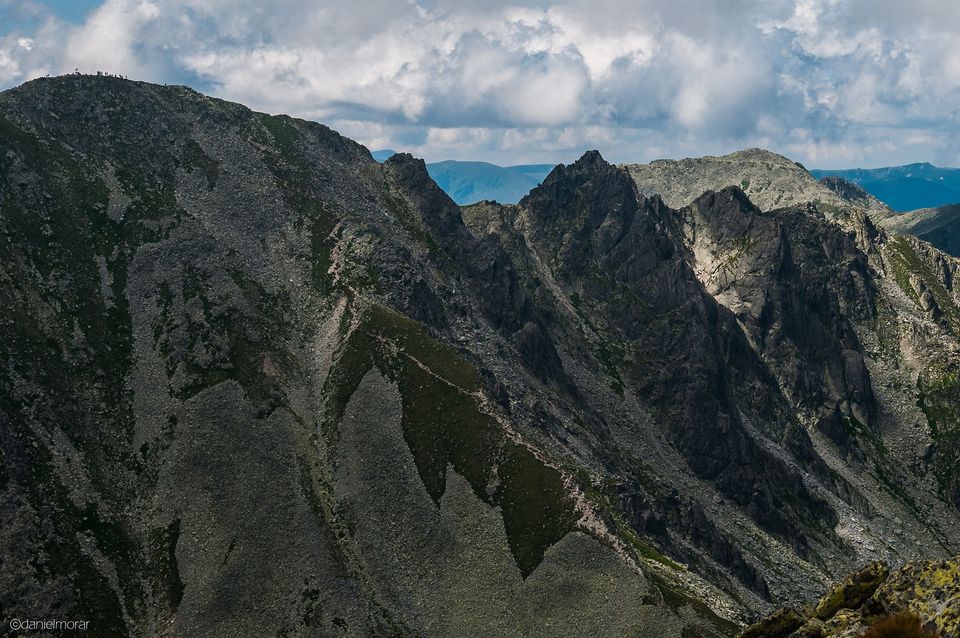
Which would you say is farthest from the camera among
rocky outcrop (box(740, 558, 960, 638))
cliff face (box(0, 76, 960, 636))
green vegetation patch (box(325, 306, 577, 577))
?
green vegetation patch (box(325, 306, 577, 577))

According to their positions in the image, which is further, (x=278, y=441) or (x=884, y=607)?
(x=278, y=441)

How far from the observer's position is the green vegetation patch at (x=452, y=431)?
10994cm

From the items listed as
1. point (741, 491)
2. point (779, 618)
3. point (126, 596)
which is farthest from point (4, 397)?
point (741, 491)

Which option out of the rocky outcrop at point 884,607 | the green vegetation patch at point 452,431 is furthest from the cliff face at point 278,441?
the rocky outcrop at point 884,607

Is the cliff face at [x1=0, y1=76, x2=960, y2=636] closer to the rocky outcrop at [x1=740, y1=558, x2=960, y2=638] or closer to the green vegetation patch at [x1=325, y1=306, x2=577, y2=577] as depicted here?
the green vegetation patch at [x1=325, y1=306, x2=577, y2=577]

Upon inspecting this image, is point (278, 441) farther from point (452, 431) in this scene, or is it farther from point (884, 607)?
point (884, 607)

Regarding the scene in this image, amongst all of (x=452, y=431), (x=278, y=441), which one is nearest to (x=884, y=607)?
(x=452, y=431)

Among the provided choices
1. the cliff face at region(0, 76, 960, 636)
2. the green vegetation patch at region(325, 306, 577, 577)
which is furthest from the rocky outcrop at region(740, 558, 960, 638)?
the green vegetation patch at region(325, 306, 577, 577)

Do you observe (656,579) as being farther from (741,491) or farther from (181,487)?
(741,491)

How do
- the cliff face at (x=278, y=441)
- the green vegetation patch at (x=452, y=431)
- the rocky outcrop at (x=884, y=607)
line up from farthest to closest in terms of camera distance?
the green vegetation patch at (x=452, y=431) < the cliff face at (x=278, y=441) < the rocky outcrop at (x=884, y=607)

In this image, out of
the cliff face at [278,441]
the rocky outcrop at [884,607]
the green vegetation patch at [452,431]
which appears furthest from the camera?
the green vegetation patch at [452,431]

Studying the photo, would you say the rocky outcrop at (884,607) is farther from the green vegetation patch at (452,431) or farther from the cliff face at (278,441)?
the green vegetation patch at (452,431)

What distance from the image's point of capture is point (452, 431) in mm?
125562

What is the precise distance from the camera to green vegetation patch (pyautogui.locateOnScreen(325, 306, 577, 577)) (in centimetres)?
10994
